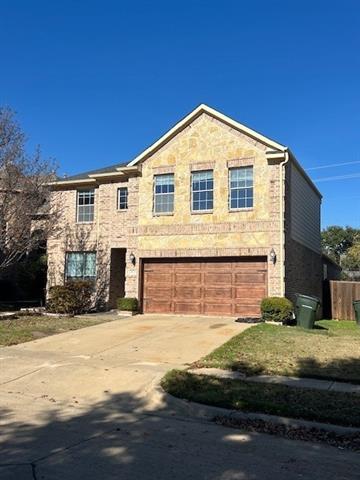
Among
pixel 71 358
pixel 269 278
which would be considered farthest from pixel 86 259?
pixel 71 358

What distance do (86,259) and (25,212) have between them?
464 cm

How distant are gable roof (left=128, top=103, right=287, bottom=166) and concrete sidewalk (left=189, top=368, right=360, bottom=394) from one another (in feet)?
36.1

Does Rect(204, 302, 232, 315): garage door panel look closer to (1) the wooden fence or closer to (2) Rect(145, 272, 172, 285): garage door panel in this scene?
(2) Rect(145, 272, 172, 285): garage door panel

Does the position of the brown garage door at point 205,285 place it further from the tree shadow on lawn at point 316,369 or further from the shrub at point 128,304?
the tree shadow on lawn at point 316,369

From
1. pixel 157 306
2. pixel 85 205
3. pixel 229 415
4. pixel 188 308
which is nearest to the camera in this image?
pixel 229 415

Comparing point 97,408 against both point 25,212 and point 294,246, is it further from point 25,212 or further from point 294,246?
point 294,246

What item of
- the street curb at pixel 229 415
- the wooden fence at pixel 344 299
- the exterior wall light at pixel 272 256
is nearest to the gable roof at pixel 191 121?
the exterior wall light at pixel 272 256

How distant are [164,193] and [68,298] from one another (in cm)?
570

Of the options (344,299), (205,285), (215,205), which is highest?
(215,205)

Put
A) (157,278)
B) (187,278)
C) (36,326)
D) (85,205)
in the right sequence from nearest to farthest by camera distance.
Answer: (36,326) < (187,278) < (157,278) < (85,205)

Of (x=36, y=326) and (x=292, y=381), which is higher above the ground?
(x=36, y=326)

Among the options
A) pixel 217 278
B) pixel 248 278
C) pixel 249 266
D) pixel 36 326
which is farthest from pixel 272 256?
pixel 36 326

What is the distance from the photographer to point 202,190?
64.7 ft

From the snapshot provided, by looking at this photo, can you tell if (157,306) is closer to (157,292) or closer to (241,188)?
(157,292)
